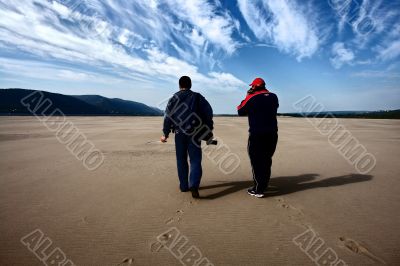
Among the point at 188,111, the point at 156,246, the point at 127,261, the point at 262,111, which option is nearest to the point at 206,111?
the point at 188,111

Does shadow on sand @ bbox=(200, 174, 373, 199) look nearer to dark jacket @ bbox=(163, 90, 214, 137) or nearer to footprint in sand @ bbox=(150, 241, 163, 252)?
dark jacket @ bbox=(163, 90, 214, 137)

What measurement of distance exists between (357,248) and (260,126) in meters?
2.21

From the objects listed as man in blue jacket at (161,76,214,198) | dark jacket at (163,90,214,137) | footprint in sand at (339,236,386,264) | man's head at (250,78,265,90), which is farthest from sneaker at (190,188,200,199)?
footprint in sand at (339,236,386,264)

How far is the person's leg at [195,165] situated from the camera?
4287 millimetres

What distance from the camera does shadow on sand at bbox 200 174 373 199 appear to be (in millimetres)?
4754

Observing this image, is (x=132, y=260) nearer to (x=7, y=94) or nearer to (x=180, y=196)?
(x=180, y=196)

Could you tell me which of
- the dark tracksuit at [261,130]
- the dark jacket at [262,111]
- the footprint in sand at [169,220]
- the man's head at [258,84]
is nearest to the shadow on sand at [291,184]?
the dark tracksuit at [261,130]

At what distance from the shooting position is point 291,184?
Result: 17.2 ft

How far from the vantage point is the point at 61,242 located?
2.85 metres

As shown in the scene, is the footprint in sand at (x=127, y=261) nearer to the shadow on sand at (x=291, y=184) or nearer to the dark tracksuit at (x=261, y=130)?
the shadow on sand at (x=291, y=184)

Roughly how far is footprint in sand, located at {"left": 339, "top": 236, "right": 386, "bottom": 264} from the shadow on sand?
1.72 meters

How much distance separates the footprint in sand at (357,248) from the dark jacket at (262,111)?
1985mm

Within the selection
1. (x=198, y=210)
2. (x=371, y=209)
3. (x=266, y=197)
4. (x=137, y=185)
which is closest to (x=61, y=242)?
(x=198, y=210)

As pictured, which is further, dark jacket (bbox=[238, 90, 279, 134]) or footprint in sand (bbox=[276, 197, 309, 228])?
dark jacket (bbox=[238, 90, 279, 134])
